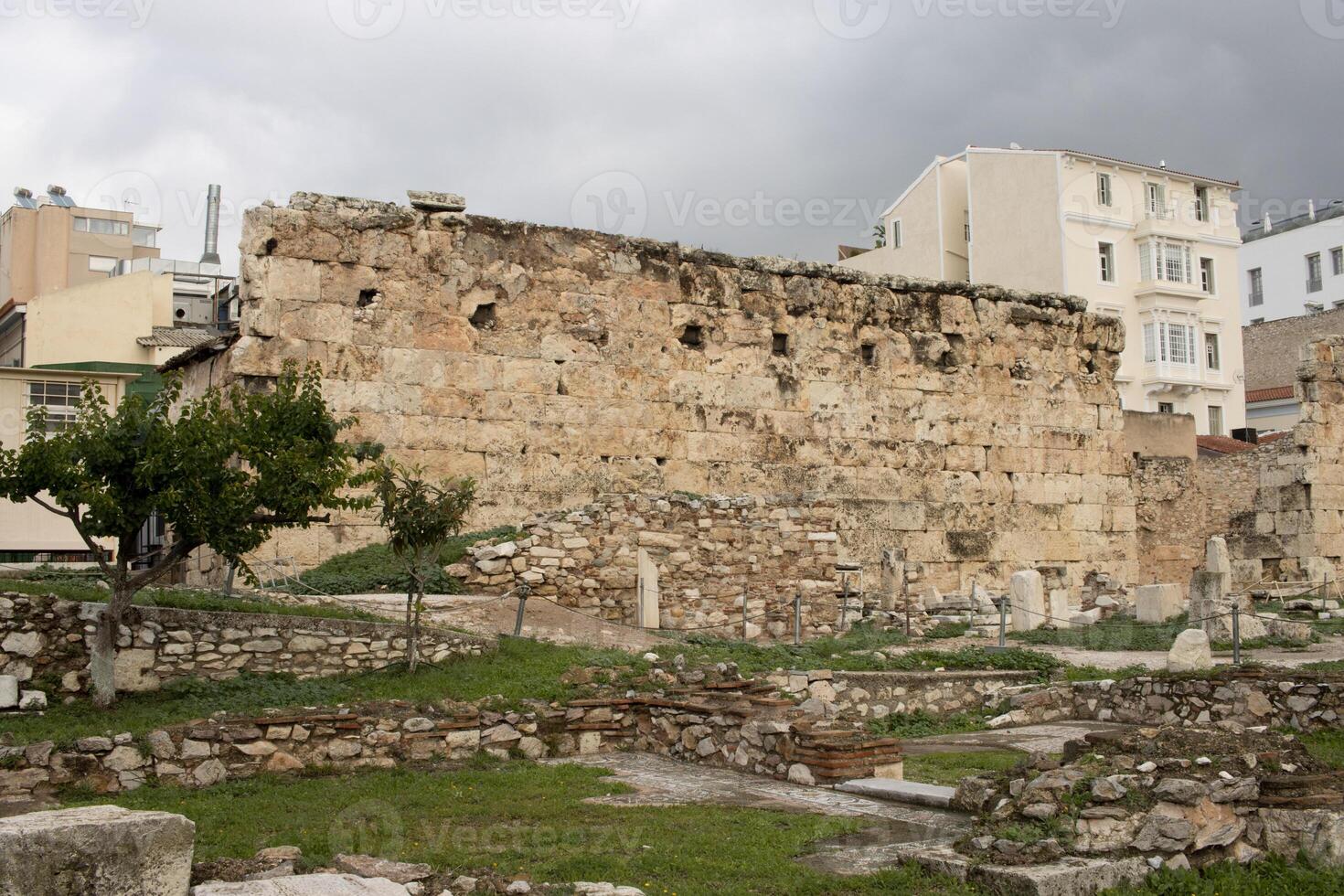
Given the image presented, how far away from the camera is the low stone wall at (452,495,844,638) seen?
638 inches

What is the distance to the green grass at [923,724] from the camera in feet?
42.0

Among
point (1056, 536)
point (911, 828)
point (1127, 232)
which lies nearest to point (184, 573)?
point (911, 828)

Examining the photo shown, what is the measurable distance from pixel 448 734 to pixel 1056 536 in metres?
15.0

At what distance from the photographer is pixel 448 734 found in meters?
10.9

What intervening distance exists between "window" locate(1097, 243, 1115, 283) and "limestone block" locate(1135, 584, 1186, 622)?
92.3 ft

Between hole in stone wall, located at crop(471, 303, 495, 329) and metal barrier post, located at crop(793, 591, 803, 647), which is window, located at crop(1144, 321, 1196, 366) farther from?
hole in stone wall, located at crop(471, 303, 495, 329)

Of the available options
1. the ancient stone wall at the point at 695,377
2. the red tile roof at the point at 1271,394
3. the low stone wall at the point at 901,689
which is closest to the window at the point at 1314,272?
the red tile roof at the point at 1271,394

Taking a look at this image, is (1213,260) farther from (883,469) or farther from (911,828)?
(911,828)

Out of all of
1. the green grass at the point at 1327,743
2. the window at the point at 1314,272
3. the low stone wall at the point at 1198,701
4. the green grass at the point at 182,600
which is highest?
the window at the point at 1314,272

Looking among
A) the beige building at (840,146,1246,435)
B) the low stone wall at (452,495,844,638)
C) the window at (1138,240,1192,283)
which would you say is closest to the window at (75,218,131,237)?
the beige building at (840,146,1246,435)

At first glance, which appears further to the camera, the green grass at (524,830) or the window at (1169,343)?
the window at (1169,343)

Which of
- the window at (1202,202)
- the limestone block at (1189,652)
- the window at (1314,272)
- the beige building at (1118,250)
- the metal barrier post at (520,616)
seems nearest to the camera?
the metal barrier post at (520,616)

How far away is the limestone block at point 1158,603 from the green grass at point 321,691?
10.8 m

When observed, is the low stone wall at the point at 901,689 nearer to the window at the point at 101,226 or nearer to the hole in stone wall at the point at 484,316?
the hole in stone wall at the point at 484,316
